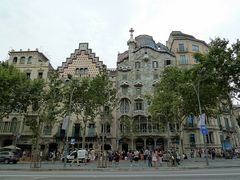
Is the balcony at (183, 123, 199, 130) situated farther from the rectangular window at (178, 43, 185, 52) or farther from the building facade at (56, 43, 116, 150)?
the rectangular window at (178, 43, 185, 52)

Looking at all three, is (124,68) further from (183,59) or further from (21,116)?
(21,116)

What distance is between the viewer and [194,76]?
30.1m

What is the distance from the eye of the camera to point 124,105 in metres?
45.3

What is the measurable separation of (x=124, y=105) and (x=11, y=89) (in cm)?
2103

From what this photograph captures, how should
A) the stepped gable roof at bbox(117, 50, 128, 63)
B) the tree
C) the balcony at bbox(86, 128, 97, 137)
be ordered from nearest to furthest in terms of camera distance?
1. the tree
2. the balcony at bbox(86, 128, 97, 137)
3. the stepped gable roof at bbox(117, 50, 128, 63)

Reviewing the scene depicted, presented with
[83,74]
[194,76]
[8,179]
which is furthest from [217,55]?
[83,74]

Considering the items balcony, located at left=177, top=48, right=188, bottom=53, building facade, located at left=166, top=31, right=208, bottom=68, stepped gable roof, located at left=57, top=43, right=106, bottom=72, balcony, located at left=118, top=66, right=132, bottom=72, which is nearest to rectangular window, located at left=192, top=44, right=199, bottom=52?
building facade, located at left=166, top=31, right=208, bottom=68

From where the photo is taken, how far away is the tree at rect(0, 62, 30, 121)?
3050 centimetres

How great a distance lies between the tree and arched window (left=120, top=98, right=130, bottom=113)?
18.2 meters

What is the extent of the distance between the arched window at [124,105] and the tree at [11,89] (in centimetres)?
1821

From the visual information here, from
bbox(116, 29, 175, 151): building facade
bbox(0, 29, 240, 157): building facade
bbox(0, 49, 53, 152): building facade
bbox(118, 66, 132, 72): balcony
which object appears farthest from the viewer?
bbox(118, 66, 132, 72): balcony

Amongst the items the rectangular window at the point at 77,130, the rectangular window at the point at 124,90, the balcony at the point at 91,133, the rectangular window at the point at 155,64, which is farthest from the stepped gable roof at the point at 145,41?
the rectangular window at the point at 77,130

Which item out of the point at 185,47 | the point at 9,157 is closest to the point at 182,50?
the point at 185,47

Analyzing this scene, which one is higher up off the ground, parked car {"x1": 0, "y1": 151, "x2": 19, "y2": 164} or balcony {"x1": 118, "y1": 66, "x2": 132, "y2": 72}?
balcony {"x1": 118, "y1": 66, "x2": 132, "y2": 72}
